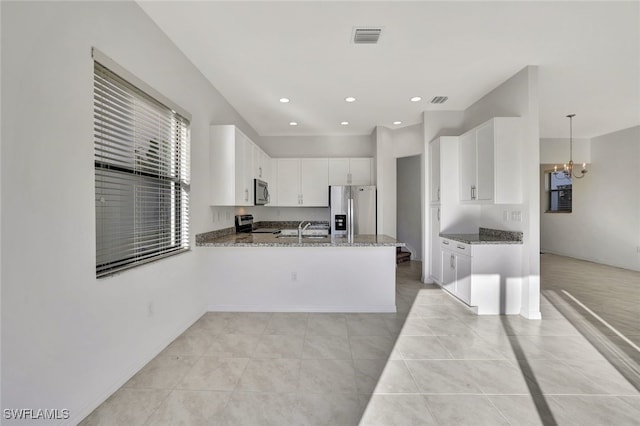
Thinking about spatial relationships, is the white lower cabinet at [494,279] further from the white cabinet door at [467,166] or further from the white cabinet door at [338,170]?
the white cabinet door at [338,170]

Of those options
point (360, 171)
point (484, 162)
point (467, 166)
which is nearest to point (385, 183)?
point (360, 171)

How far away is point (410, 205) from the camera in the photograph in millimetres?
7031

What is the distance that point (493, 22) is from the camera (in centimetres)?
236

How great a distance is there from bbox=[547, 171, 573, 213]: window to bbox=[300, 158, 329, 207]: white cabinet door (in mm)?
6266

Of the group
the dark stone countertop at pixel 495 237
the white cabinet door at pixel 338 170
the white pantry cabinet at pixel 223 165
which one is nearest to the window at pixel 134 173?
the white pantry cabinet at pixel 223 165

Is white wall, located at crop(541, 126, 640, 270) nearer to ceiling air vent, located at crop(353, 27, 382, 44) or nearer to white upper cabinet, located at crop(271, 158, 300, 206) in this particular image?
ceiling air vent, located at crop(353, 27, 382, 44)

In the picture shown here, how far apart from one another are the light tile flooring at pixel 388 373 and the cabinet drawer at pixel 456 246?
774mm

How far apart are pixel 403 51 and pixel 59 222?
121 inches

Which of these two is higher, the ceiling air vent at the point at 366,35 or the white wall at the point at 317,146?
the ceiling air vent at the point at 366,35

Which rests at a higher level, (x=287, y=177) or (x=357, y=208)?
(x=287, y=177)

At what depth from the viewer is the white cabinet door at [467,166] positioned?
12.7 feet

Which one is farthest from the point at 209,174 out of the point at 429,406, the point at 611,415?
the point at 611,415

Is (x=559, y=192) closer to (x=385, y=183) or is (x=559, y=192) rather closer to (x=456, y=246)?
(x=385, y=183)

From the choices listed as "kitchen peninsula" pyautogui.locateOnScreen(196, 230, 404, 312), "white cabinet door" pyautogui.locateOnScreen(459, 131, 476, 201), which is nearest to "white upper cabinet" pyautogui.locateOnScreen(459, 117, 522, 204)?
"white cabinet door" pyautogui.locateOnScreen(459, 131, 476, 201)
